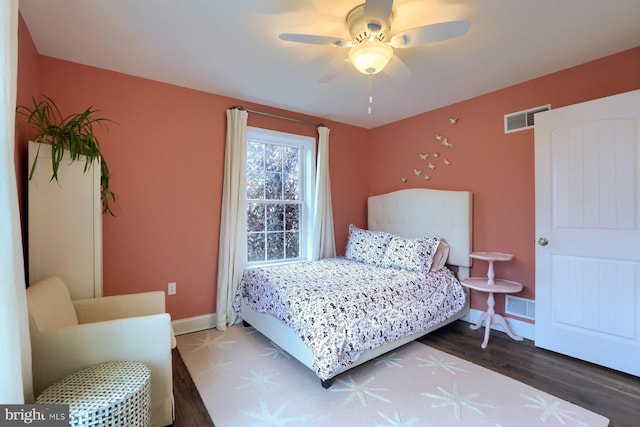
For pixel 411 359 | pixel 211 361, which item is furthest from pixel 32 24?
pixel 411 359

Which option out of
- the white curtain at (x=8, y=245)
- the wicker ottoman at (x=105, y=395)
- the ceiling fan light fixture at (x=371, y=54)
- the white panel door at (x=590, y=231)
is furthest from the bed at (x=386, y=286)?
the ceiling fan light fixture at (x=371, y=54)

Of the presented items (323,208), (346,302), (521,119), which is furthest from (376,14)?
(323,208)

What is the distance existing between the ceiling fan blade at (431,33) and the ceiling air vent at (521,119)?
1642 millimetres

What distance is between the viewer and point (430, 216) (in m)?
3.46

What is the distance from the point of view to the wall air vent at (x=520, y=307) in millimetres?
2793

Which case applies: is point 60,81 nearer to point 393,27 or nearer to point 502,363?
point 393,27

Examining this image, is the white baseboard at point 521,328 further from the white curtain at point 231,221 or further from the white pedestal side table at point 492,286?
the white curtain at point 231,221

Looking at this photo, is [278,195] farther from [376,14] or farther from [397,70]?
[376,14]

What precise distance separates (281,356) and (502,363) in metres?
1.75

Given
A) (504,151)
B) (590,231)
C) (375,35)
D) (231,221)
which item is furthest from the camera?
(231,221)

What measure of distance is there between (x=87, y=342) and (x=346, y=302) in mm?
1525

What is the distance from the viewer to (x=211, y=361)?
7.91 feet

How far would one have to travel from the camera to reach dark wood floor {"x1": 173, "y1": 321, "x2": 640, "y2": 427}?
Result: 1.80 m

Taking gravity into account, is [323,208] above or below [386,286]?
above
